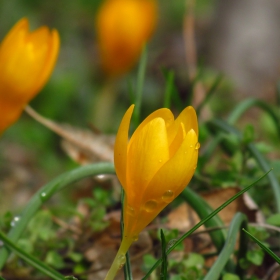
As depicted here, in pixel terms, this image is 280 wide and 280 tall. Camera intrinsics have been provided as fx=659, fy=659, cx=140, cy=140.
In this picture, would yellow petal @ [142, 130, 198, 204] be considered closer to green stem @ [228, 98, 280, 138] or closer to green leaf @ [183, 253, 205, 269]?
green leaf @ [183, 253, 205, 269]

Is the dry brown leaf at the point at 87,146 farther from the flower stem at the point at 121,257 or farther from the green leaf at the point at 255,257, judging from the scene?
the flower stem at the point at 121,257

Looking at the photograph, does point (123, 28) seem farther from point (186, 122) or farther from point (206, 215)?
point (186, 122)

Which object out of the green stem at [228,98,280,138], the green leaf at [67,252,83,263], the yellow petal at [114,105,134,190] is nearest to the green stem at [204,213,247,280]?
the yellow petal at [114,105,134,190]

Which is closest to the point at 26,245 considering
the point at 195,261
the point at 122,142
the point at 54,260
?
the point at 54,260

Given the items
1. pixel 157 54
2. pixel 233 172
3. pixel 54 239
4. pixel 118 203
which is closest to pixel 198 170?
pixel 233 172

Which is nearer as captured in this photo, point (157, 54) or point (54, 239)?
point (54, 239)

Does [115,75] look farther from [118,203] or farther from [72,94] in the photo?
[118,203]

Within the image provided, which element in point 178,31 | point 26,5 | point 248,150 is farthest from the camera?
point 178,31
